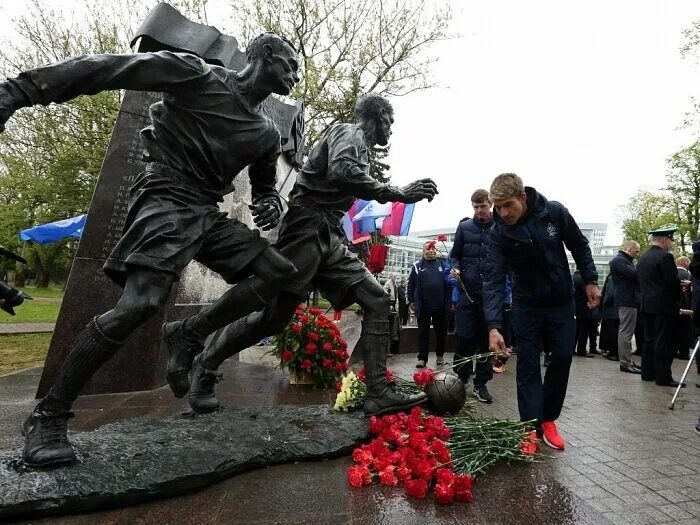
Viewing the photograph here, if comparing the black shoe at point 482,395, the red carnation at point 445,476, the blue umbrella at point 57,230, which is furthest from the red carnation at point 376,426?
the blue umbrella at point 57,230

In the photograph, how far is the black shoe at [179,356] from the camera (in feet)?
10.3

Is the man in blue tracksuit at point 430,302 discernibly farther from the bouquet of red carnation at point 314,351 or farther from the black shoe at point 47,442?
the black shoe at point 47,442

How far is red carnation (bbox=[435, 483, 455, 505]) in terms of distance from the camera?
229 cm

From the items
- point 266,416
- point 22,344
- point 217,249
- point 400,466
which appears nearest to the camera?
point 400,466

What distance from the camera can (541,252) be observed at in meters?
3.36

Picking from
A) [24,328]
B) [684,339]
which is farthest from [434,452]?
[24,328]

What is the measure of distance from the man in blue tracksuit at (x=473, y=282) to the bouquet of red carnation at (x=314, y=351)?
4.66 feet

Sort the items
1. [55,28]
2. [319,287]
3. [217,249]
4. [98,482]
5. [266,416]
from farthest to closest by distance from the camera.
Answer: [55,28] < [319,287] < [266,416] < [217,249] < [98,482]

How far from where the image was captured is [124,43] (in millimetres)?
17953

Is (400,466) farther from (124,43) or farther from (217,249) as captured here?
(124,43)

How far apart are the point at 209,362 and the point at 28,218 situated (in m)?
28.3

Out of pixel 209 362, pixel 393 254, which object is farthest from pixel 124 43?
pixel 393 254

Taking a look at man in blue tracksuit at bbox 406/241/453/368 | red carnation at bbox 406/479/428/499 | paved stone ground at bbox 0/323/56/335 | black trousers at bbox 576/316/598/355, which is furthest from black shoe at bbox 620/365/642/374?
paved stone ground at bbox 0/323/56/335

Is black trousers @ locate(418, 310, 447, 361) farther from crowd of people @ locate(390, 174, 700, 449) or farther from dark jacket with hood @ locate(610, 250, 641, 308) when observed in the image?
dark jacket with hood @ locate(610, 250, 641, 308)
